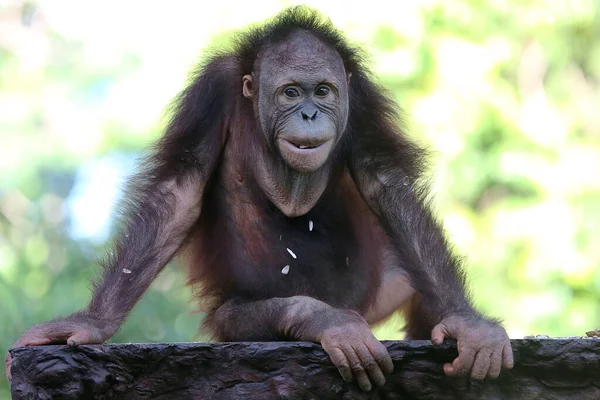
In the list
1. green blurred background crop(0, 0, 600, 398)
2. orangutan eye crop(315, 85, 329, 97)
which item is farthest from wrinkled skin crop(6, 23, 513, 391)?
green blurred background crop(0, 0, 600, 398)

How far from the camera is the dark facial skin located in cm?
364

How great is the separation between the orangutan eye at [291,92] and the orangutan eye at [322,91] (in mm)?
81

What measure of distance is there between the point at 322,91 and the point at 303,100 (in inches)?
3.6

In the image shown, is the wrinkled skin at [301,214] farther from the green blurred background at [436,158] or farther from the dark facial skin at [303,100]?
the green blurred background at [436,158]

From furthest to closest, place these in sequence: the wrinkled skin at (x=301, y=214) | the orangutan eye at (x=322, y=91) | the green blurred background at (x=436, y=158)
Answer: the green blurred background at (x=436, y=158) < the orangutan eye at (x=322, y=91) < the wrinkled skin at (x=301, y=214)

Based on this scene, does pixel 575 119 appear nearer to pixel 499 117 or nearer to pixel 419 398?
pixel 499 117

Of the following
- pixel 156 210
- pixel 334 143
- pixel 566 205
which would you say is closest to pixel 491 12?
pixel 566 205

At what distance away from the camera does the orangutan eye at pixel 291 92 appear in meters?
3.79

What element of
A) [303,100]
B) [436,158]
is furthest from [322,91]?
[436,158]

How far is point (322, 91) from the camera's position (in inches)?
149

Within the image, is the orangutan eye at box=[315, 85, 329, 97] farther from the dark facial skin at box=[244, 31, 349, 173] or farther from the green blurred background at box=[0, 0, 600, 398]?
the green blurred background at box=[0, 0, 600, 398]

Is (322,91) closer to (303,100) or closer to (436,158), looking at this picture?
(303,100)

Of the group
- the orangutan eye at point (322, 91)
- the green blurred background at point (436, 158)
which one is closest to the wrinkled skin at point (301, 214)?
the orangutan eye at point (322, 91)

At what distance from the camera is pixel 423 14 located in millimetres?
7352
